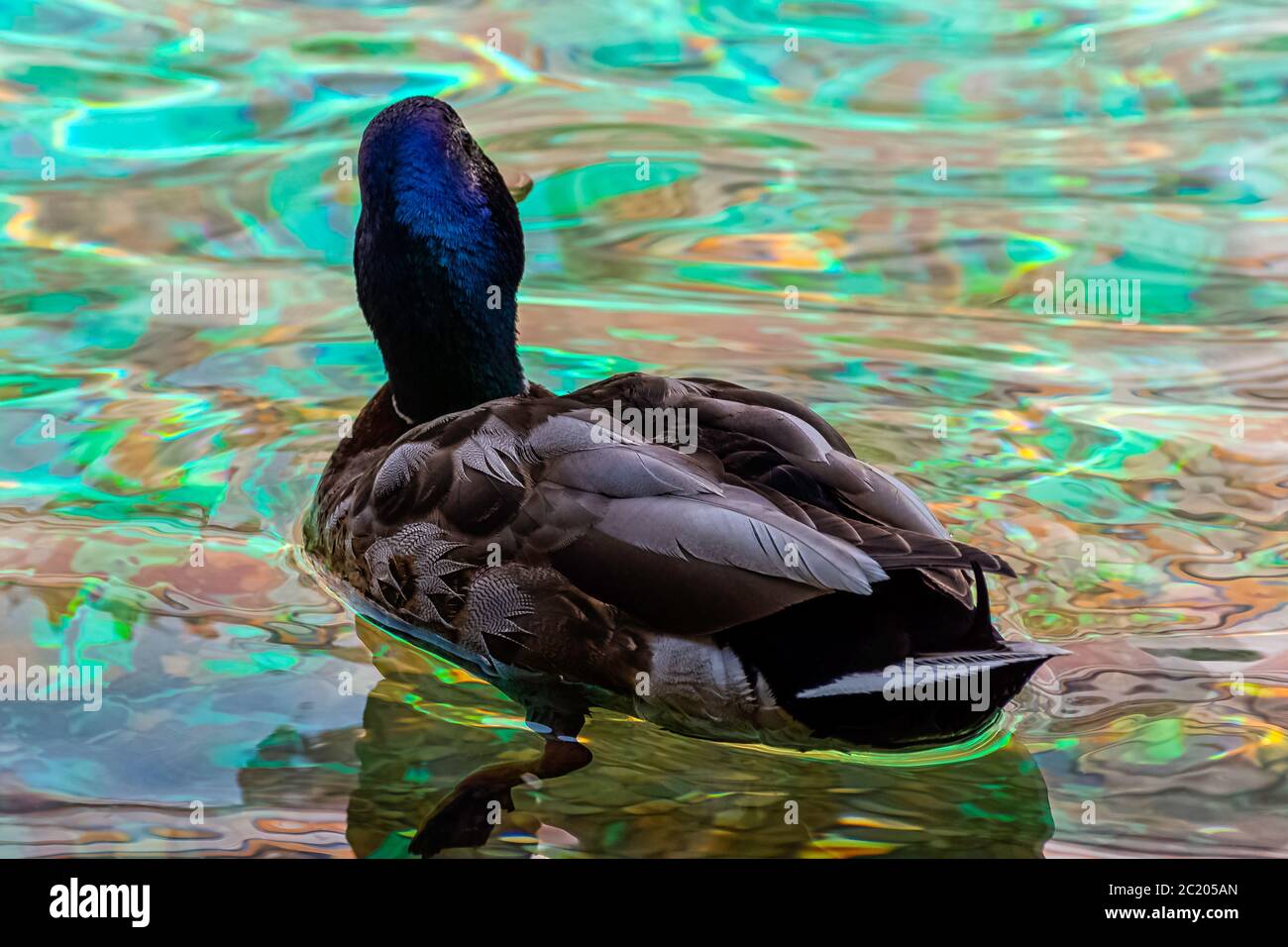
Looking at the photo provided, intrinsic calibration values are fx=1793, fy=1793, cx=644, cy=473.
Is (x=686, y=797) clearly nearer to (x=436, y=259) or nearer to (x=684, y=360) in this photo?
(x=436, y=259)

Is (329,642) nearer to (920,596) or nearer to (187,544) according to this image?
(187,544)

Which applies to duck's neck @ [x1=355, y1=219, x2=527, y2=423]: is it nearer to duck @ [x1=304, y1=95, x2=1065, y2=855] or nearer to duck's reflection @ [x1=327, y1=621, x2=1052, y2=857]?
duck @ [x1=304, y1=95, x2=1065, y2=855]

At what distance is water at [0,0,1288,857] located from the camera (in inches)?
175

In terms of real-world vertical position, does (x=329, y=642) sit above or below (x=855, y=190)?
below

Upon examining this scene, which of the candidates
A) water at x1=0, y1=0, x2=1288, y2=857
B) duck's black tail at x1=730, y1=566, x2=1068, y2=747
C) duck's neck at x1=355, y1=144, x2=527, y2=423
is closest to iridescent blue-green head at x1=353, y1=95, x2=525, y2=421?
duck's neck at x1=355, y1=144, x2=527, y2=423

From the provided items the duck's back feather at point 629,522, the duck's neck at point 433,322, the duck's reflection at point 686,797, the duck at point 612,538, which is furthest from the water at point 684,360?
the duck's neck at point 433,322

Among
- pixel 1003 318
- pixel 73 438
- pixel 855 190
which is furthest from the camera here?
pixel 855 190

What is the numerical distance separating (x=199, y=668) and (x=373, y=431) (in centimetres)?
108

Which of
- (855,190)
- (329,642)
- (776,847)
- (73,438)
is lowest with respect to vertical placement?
(776,847)

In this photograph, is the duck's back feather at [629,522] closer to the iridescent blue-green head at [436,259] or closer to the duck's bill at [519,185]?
the iridescent blue-green head at [436,259]

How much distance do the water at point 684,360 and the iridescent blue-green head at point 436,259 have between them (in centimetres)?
73

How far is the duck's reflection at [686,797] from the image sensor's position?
426cm

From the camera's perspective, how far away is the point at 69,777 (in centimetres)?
446

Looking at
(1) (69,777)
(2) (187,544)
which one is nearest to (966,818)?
(1) (69,777)
